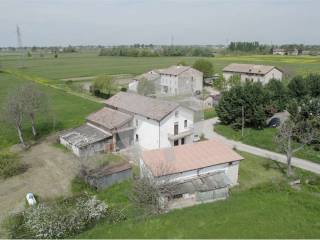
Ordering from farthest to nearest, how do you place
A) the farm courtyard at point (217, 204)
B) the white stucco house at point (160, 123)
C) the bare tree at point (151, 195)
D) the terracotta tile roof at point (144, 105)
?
the terracotta tile roof at point (144, 105) < the white stucco house at point (160, 123) < the bare tree at point (151, 195) < the farm courtyard at point (217, 204)

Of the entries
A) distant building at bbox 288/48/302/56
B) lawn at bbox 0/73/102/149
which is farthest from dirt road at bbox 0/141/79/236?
distant building at bbox 288/48/302/56

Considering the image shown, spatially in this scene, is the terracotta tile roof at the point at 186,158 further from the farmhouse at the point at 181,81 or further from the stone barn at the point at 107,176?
the farmhouse at the point at 181,81

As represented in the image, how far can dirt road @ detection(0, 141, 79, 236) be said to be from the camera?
943 inches

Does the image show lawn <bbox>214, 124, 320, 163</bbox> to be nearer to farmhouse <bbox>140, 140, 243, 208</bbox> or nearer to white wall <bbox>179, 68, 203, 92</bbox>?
farmhouse <bbox>140, 140, 243, 208</bbox>

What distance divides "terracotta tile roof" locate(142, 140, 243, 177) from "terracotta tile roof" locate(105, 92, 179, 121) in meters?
6.44

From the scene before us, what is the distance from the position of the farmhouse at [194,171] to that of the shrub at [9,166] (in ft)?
40.5

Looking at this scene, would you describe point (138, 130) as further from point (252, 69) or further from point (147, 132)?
point (252, 69)

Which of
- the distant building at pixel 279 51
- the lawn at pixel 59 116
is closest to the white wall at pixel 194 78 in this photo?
the lawn at pixel 59 116

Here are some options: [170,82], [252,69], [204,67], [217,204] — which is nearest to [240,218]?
[217,204]

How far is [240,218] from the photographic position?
19.7 m

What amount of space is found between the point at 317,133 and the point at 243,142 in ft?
27.5

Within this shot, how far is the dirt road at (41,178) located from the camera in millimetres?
23953

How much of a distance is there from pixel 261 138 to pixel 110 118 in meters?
18.4

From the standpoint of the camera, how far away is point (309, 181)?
85.0 feet
